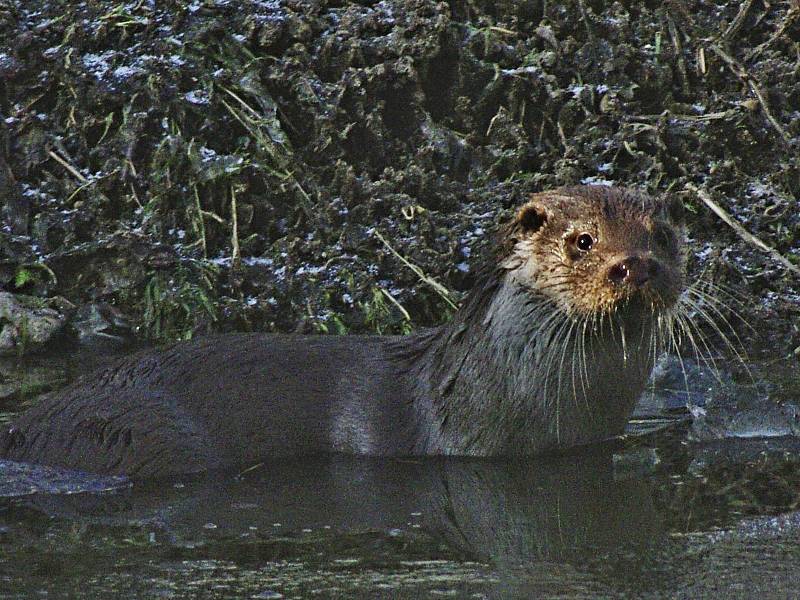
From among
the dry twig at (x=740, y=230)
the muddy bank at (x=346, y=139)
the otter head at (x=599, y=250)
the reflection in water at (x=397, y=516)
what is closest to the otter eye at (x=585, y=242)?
the otter head at (x=599, y=250)

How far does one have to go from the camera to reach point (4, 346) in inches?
218

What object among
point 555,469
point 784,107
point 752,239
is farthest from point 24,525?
point 784,107

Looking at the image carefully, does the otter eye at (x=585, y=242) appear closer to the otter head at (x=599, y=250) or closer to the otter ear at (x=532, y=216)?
the otter head at (x=599, y=250)

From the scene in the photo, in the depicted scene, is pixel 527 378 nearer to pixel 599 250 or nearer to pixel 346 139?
pixel 599 250

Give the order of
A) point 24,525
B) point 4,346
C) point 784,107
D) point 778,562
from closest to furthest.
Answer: point 778,562 < point 24,525 < point 4,346 < point 784,107

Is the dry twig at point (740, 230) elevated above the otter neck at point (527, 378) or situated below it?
above

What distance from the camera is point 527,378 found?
432cm

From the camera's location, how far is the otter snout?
4.00 metres

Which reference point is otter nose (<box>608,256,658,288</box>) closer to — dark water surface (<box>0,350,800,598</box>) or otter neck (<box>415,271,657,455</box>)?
otter neck (<box>415,271,657,455</box>)

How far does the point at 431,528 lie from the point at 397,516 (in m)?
0.16

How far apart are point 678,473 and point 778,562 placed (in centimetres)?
96

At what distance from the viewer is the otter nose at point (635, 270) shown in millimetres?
4004

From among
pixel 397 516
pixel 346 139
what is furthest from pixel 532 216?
pixel 346 139

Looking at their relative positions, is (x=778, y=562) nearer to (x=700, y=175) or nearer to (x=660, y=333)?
(x=660, y=333)
